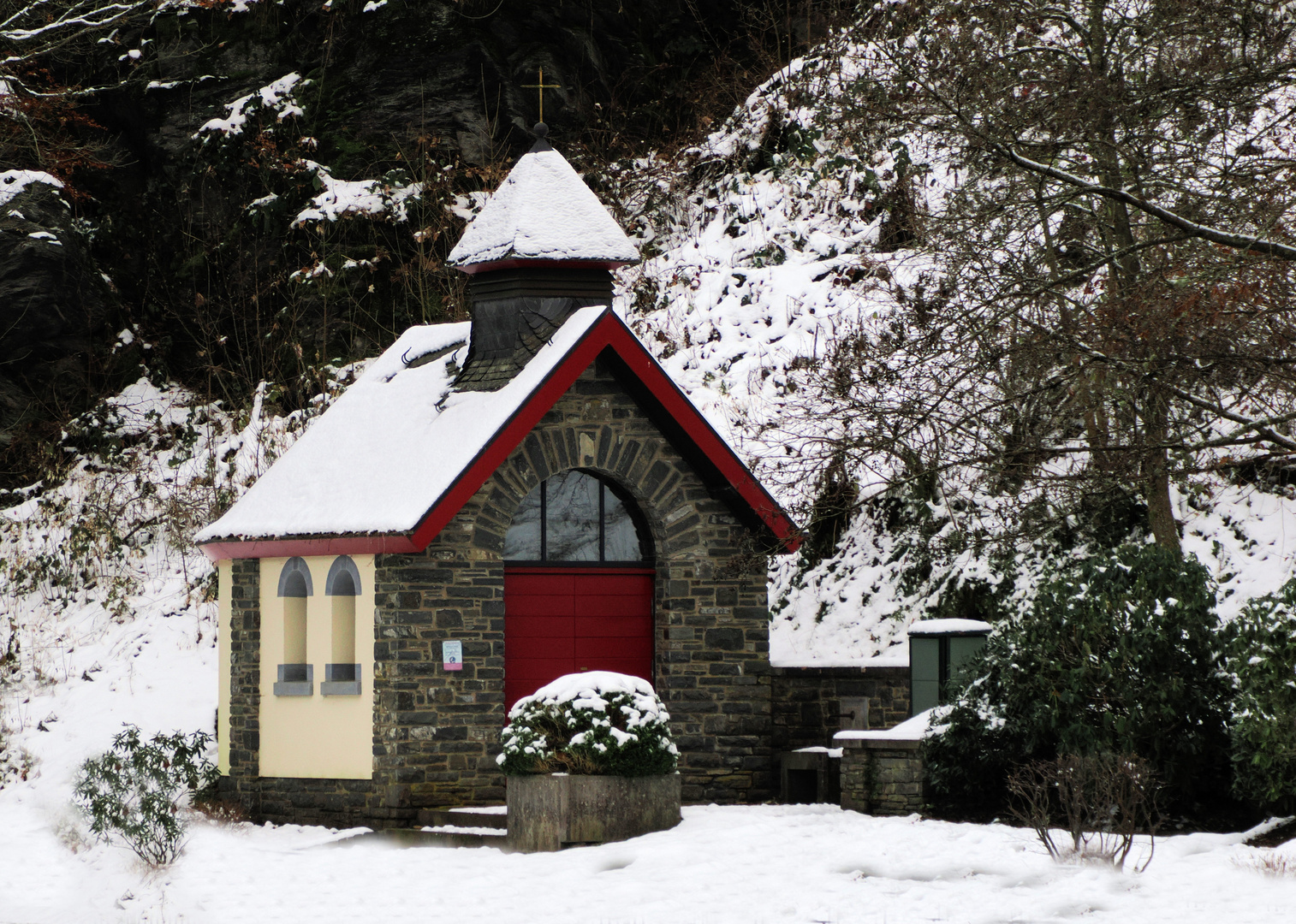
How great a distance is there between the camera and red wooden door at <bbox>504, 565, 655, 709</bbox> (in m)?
16.0

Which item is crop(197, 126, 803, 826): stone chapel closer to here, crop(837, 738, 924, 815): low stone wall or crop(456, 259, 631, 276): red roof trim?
crop(456, 259, 631, 276): red roof trim

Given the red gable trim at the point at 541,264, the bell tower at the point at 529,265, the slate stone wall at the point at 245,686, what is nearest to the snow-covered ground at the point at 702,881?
the slate stone wall at the point at 245,686

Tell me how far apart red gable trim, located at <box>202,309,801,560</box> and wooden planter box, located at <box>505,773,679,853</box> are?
268cm

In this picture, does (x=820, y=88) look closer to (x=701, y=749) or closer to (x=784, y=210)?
(x=784, y=210)

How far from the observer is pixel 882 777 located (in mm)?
14516

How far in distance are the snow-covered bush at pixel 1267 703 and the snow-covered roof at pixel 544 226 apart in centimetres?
759

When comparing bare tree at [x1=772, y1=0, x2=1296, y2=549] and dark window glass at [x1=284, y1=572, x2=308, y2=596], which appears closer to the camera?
bare tree at [x1=772, y1=0, x2=1296, y2=549]

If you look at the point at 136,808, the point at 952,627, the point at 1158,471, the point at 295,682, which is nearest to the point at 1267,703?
the point at 1158,471

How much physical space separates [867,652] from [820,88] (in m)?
11.6

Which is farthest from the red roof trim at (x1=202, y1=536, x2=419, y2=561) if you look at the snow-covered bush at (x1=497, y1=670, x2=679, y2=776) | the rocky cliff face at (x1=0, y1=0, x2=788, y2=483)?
the rocky cliff face at (x1=0, y1=0, x2=788, y2=483)

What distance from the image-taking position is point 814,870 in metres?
11.7

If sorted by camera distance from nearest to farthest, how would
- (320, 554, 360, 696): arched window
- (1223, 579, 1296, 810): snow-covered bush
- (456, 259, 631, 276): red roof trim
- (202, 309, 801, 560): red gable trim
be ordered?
(1223, 579, 1296, 810): snow-covered bush → (202, 309, 801, 560): red gable trim → (320, 554, 360, 696): arched window → (456, 259, 631, 276): red roof trim

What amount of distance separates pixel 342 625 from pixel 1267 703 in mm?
8751

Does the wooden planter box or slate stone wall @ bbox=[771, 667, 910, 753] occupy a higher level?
slate stone wall @ bbox=[771, 667, 910, 753]
